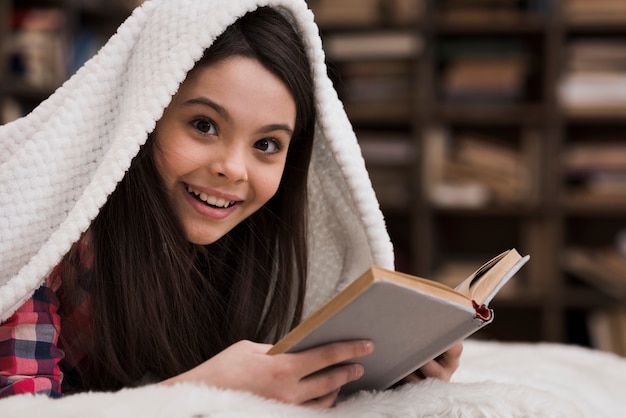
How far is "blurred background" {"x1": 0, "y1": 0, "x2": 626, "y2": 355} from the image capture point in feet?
10.5

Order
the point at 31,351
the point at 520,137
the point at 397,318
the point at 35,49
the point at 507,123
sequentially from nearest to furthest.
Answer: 1. the point at 397,318
2. the point at 31,351
3. the point at 35,49
4. the point at 507,123
5. the point at 520,137

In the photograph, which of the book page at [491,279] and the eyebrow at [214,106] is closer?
the book page at [491,279]

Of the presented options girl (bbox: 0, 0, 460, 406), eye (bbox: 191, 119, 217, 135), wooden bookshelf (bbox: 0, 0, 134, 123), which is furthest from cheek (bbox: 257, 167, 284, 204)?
wooden bookshelf (bbox: 0, 0, 134, 123)

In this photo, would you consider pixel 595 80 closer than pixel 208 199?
No

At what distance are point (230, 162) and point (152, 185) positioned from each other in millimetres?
119

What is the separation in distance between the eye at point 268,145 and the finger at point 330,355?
39 cm

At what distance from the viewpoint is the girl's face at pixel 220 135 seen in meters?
1.11

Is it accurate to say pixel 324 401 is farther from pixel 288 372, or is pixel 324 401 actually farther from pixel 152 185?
pixel 152 185

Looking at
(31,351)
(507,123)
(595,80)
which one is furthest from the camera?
(507,123)

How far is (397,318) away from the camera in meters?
0.84

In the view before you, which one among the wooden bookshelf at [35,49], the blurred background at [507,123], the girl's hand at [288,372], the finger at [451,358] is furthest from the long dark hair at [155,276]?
the blurred background at [507,123]

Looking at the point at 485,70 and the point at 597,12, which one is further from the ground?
the point at 597,12

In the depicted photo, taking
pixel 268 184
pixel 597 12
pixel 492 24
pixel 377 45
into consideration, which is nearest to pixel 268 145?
pixel 268 184

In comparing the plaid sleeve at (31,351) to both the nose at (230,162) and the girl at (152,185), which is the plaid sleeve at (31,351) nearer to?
the girl at (152,185)
